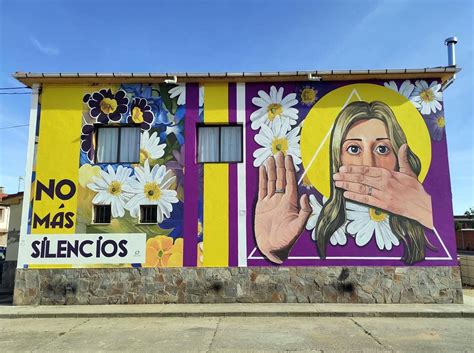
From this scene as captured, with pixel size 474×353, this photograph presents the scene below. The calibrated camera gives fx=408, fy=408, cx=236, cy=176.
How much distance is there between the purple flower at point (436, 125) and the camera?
485 inches

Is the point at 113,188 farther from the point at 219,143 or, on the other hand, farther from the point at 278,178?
the point at 278,178

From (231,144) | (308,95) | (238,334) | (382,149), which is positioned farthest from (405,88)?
(238,334)

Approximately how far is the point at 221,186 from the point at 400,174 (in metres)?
5.36

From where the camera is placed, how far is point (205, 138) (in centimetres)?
1281

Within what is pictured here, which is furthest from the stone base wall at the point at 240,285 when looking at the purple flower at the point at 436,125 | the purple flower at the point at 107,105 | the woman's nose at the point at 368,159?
the purple flower at the point at 107,105

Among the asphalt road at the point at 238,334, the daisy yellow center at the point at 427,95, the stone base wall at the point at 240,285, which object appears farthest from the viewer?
the daisy yellow center at the point at 427,95

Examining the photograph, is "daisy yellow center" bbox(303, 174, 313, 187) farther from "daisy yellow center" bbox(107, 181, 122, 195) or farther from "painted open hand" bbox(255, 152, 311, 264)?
"daisy yellow center" bbox(107, 181, 122, 195)

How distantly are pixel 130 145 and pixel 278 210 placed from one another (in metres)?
5.04

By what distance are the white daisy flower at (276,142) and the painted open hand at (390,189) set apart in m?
1.48

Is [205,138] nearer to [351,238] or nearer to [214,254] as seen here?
[214,254]

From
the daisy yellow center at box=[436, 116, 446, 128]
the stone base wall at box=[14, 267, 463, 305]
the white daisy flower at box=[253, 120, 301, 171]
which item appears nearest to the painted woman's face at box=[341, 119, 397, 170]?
the white daisy flower at box=[253, 120, 301, 171]

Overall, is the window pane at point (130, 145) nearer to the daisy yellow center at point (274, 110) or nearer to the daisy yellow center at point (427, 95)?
the daisy yellow center at point (274, 110)

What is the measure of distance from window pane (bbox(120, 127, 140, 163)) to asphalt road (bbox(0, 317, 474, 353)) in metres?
4.85

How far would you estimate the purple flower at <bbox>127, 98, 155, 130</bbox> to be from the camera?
12672 mm
